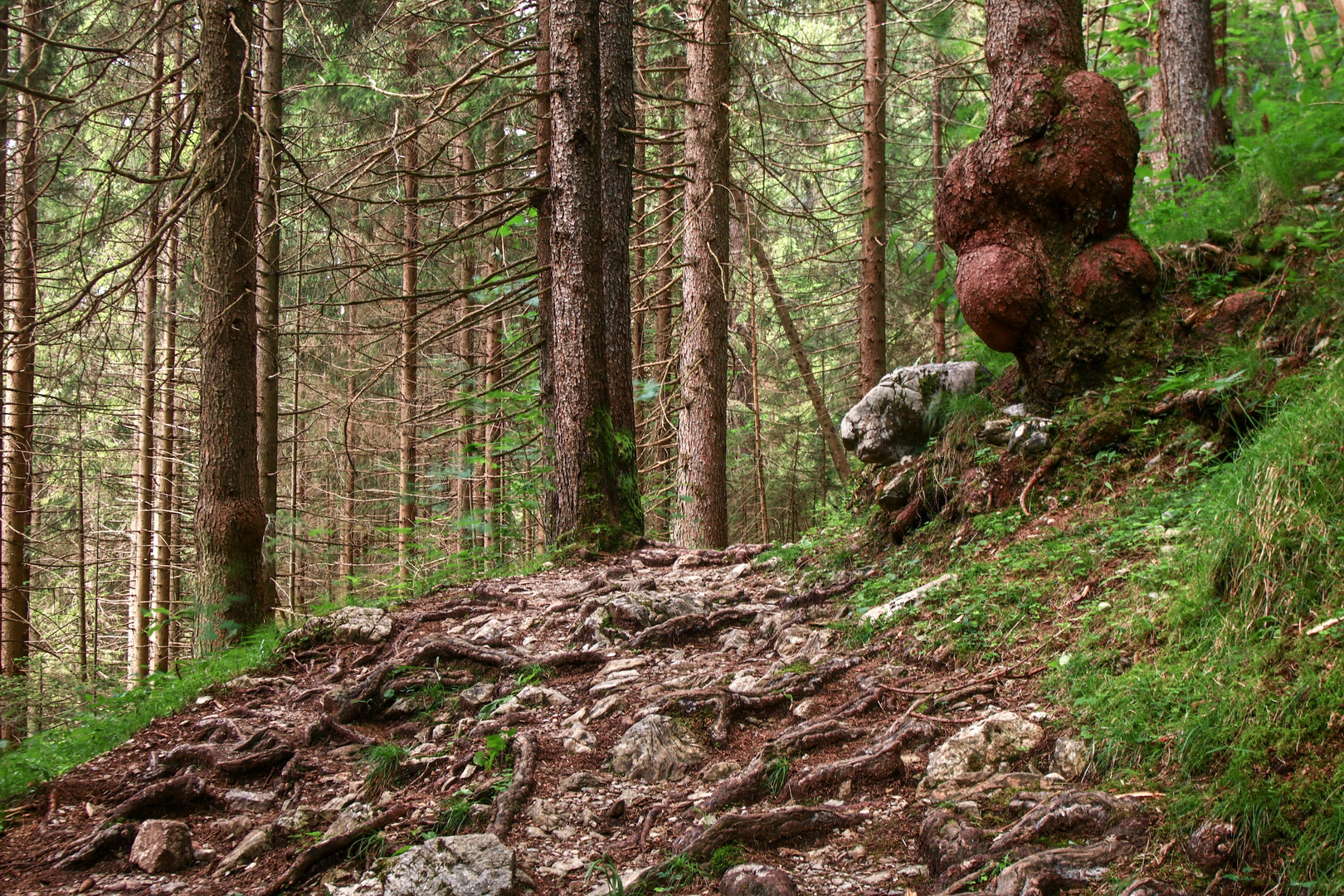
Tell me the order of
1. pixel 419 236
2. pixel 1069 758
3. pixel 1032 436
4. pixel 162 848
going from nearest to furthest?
pixel 1069 758 → pixel 162 848 → pixel 1032 436 → pixel 419 236

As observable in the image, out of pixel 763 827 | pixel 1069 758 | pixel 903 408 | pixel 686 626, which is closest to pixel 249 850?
pixel 763 827

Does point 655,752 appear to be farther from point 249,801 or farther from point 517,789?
point 249,801

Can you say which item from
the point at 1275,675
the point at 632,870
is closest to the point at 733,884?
the point at 632,870

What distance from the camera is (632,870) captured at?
2.76m

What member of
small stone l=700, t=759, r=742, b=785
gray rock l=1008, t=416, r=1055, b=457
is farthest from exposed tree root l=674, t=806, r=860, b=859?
gray rock l=1008, t=416, r=1055, b=457

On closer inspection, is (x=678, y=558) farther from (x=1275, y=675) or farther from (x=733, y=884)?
(x=1275, y=675)

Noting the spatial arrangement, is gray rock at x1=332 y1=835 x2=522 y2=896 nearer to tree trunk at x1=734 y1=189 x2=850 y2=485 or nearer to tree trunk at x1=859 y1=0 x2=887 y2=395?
tree trunk at x1=734 y1=189 x2=850 y2=485

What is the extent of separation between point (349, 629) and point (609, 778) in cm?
292

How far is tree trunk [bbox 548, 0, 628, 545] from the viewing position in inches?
278

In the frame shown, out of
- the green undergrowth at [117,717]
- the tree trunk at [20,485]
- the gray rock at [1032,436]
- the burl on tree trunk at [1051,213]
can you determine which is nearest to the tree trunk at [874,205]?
the burl on tree trunk at [1051,213]

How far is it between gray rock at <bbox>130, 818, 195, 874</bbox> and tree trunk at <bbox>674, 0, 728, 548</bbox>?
6359 mm

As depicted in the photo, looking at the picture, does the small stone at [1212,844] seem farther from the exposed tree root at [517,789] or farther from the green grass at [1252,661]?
the exposed tree root at [517,789]

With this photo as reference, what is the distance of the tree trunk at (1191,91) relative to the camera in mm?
6836

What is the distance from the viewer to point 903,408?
18.6ft
